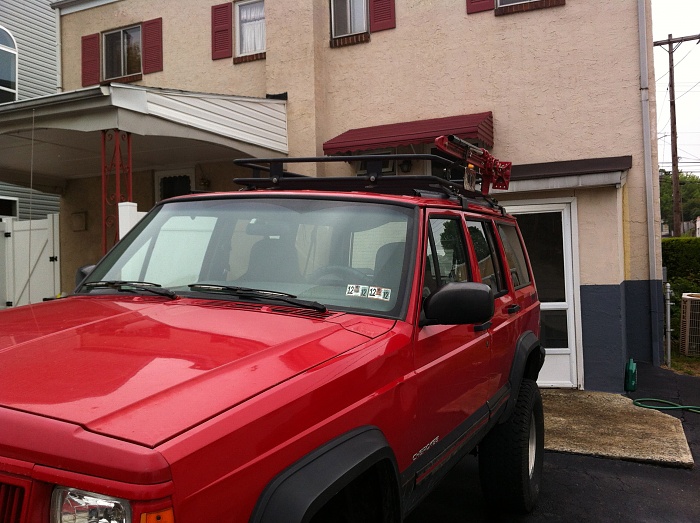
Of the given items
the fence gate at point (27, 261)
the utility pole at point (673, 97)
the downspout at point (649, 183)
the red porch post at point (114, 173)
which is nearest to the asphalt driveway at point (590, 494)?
the downspout at point (649, 183)

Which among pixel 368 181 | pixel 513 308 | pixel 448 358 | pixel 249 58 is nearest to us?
pixel 448 358

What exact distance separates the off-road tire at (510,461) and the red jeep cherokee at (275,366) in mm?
12

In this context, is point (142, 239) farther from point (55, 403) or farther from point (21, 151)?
point (21, 151)

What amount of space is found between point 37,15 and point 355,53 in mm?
Answer: 9673

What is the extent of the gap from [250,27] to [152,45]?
2256mm

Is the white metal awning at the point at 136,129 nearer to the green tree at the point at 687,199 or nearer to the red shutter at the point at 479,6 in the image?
the red shutter at the point at 479,6

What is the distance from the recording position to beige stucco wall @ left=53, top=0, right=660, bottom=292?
893 centimetres

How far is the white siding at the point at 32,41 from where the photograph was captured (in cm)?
1505

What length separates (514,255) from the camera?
4.71 meters

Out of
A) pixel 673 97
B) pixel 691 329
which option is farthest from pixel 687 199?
pixel 691 329

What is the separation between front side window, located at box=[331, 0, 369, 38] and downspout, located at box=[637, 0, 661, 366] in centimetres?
446

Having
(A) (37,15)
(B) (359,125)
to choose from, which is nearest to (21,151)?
(B) (359,125)

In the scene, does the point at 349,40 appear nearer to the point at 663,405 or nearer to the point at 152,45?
the point at 152,45

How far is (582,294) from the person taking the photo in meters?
8.40
